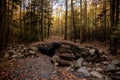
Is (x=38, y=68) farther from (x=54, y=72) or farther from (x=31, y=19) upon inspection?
(x=31, y=19)

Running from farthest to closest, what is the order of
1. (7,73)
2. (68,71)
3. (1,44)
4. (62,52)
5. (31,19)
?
(31,19)
(1,44)
(62,52)
(68,71)
(7,73)

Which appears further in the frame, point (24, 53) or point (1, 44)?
point (1, 44)

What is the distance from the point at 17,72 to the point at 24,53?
12.9 feet

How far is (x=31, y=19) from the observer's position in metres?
26.6

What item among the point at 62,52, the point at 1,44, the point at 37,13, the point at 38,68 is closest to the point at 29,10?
the point at 37,13

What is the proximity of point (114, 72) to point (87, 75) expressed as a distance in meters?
2.00

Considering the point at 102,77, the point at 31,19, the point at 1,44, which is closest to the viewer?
the point at 102,77

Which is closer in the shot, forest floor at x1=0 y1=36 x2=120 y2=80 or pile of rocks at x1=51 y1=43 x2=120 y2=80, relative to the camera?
forest floor at x1=0 y1=36 x2=120 y2=80

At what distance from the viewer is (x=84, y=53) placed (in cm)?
1461

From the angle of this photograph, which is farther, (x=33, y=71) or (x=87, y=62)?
(x=87, y=62)

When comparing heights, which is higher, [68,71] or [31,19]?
[31,19]

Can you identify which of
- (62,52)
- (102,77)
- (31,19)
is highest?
(31,19)

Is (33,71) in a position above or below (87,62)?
above

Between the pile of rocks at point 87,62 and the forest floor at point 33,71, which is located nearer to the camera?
the forest floor at point 33,71
